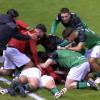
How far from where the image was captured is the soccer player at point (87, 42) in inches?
413

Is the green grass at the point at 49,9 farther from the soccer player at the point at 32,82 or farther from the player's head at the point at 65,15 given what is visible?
the soccer player at the point at 32,82

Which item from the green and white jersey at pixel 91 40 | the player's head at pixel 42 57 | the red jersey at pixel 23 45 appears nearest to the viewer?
the red jersey at pixel 23 45

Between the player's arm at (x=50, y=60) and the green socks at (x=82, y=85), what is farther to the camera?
the player's arm at (x=50, y=60)

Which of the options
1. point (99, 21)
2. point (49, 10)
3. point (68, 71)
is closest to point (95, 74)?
point (68, 71)

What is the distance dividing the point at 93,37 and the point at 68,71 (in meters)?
1.09

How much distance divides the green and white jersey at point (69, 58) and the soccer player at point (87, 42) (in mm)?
308

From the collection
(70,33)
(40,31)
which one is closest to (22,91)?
(40,31)

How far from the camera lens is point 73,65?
10070mm

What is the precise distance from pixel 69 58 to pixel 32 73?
843 millimetres

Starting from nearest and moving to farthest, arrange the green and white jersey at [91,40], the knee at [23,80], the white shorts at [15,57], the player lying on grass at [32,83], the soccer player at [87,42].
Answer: the player lying on grass at [32,83] → the knee at [23,80] → the white shorts at [15,57] → the soccer player at [87,42] → the green and white jersey at [91,40]

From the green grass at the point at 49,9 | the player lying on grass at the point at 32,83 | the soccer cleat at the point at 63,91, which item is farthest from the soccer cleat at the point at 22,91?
the green grass at the point at 49,9

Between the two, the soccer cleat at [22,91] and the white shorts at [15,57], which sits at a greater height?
the white shorts at [15,57]

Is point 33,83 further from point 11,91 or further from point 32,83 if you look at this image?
point 11,91

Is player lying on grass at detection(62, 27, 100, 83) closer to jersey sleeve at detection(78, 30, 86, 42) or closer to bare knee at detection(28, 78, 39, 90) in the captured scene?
jersey sleeve at detection(78, 30, 86, 42)
